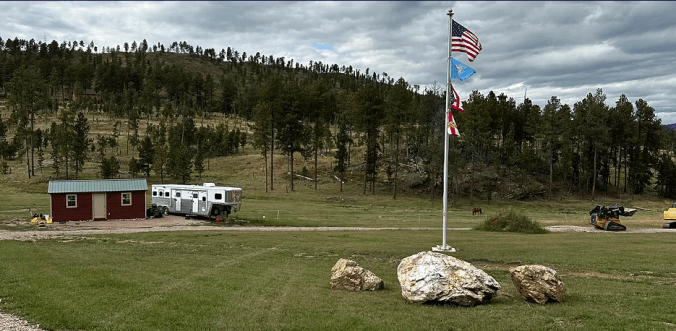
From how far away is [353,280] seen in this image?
1290 centimetres

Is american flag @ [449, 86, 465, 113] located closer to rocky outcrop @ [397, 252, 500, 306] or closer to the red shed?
rocky outcrop @ [397, 252, 500, 306]

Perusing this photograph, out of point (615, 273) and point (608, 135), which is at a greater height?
point (608, 135)

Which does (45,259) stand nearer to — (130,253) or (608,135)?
(130,253)

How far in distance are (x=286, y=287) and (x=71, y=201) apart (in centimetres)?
3044

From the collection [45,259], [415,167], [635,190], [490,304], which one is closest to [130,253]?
[45,259]

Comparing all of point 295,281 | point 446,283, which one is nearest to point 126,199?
point 295,281

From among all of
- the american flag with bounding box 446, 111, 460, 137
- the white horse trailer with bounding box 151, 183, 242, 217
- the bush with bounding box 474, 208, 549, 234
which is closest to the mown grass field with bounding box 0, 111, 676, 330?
the bush with bounding box 474, 208, 549, 234

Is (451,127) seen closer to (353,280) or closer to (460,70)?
(460,70)

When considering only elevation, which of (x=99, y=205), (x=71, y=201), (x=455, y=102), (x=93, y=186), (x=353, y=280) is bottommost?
(x=99, y=205)

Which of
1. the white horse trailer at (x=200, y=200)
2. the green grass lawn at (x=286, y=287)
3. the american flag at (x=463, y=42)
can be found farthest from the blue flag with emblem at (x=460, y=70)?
the white horse trailer at (x=200, y=200)

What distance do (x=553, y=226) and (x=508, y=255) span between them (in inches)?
651

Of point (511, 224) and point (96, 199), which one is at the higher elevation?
point (96, 199)

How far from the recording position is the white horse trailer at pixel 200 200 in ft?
122

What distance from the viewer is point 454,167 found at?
63.5 metres
